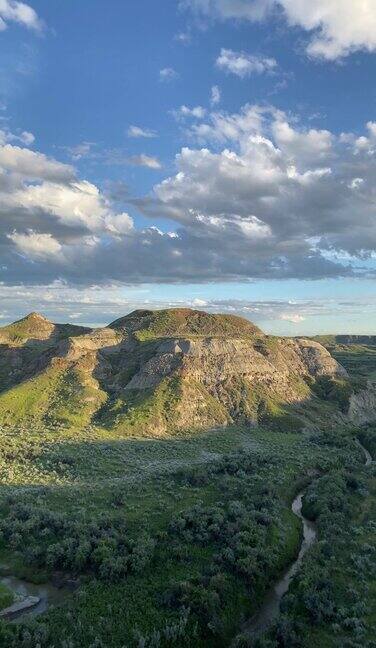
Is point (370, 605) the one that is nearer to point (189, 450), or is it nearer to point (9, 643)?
point (9, 643)

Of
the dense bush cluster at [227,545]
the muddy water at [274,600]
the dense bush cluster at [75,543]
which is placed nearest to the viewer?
the dense bush cluster at [227,545]

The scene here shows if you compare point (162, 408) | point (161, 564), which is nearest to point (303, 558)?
point (161, 564)

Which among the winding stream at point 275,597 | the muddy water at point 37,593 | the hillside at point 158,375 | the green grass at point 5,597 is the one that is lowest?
the winding stream at point 275,597

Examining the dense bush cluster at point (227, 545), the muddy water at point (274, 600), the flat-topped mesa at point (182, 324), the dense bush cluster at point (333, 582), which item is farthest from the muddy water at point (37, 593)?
the flat-topped mesa at point (182, 324)

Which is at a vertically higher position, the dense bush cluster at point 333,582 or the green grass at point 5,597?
the dense bush cluster at point 333,582

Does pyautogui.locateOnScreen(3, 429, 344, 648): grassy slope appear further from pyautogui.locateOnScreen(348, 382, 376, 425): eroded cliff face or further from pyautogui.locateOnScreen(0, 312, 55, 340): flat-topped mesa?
pyautogui.locateOnScreen(0, 312, 55, 340): flat-topped mesa

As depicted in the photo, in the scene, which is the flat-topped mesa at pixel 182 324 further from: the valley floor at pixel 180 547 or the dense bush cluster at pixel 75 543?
the dense bush cluster at pixel 75 543
